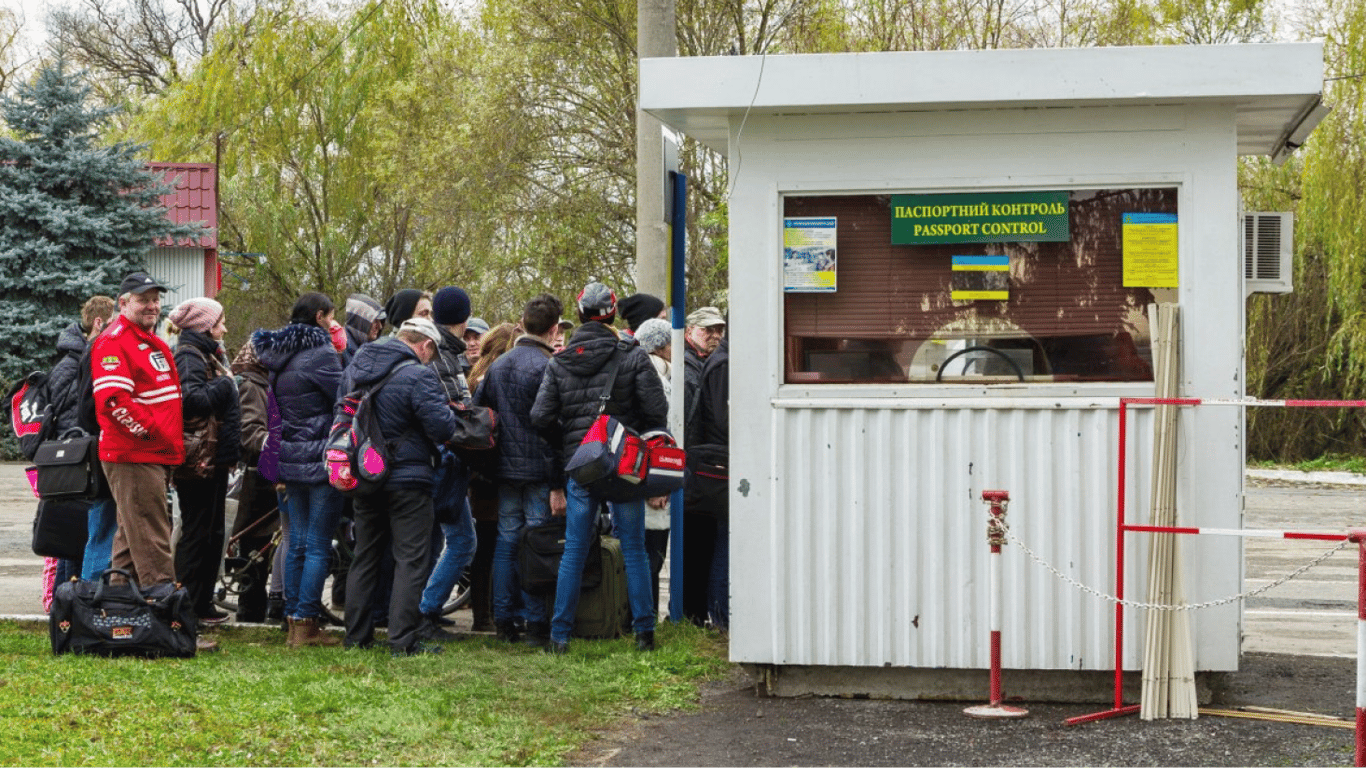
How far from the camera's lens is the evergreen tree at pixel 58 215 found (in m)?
24.0

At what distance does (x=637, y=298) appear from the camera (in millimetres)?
10547

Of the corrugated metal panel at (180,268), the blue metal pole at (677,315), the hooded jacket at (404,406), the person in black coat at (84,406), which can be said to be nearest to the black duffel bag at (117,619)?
the person in black coat at (84,406)

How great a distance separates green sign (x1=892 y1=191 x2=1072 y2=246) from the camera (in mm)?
7301

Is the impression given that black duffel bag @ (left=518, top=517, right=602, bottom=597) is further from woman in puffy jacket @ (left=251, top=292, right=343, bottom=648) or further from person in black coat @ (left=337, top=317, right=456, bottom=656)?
woman in puffy jacket @ (left=251, top=292, right=343, bottom=648)

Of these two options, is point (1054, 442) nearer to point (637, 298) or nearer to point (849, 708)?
point (849, 708)

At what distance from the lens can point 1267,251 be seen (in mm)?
7629

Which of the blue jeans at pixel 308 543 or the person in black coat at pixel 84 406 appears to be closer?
the person in black coat at pixel 84 406

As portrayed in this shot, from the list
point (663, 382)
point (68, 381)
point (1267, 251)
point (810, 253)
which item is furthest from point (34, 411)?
point (1267, 251)

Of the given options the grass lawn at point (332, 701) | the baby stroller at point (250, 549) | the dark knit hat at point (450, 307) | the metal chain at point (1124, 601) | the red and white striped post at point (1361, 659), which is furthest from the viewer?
the baby stroller at point (250, 549)

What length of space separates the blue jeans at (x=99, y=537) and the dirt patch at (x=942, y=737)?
3394 mm

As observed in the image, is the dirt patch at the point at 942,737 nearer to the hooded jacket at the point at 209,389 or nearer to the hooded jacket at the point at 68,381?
the hooded jacket at the point at 209,389

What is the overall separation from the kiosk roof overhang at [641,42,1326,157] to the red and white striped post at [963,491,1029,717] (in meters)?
1.73

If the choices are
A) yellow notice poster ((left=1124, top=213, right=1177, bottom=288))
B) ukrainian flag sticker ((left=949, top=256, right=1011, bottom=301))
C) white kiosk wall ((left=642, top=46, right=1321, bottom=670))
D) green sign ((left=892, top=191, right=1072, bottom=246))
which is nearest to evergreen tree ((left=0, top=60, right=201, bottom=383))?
white kiosk wall ((left=642, top=46, right=1321, bottom=670))

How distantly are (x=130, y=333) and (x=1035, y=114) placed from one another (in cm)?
457
